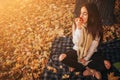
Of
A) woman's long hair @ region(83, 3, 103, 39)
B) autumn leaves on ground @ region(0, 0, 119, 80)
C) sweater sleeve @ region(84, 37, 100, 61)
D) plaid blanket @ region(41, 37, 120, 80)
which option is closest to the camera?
woman's long hair @ region(83, 3, 103, 39)

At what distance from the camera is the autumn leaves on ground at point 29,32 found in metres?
5.22

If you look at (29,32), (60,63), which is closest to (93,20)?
(60,63)

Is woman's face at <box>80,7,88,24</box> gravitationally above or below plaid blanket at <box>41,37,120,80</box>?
above

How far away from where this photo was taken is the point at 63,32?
6.07 m

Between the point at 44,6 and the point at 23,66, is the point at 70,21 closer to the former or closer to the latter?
the point at 44,6

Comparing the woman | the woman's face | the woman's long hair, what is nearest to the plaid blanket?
the woman

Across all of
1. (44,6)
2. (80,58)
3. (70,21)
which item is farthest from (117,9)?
(80,58)

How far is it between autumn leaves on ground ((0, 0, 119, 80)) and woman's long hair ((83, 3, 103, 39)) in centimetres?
159

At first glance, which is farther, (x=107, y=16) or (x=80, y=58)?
(x=107, y=16)

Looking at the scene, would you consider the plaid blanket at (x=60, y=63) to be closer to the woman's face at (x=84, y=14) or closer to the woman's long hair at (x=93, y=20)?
the woman's long hair at (x=93, y=20)

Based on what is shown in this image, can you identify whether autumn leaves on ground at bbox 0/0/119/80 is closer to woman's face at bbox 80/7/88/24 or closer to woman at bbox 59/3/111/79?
woman at bbox 59/3/111/79

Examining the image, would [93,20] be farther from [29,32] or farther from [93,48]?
[29,32]

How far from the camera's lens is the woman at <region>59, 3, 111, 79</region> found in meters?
4.00

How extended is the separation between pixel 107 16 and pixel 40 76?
2368 millimetres
